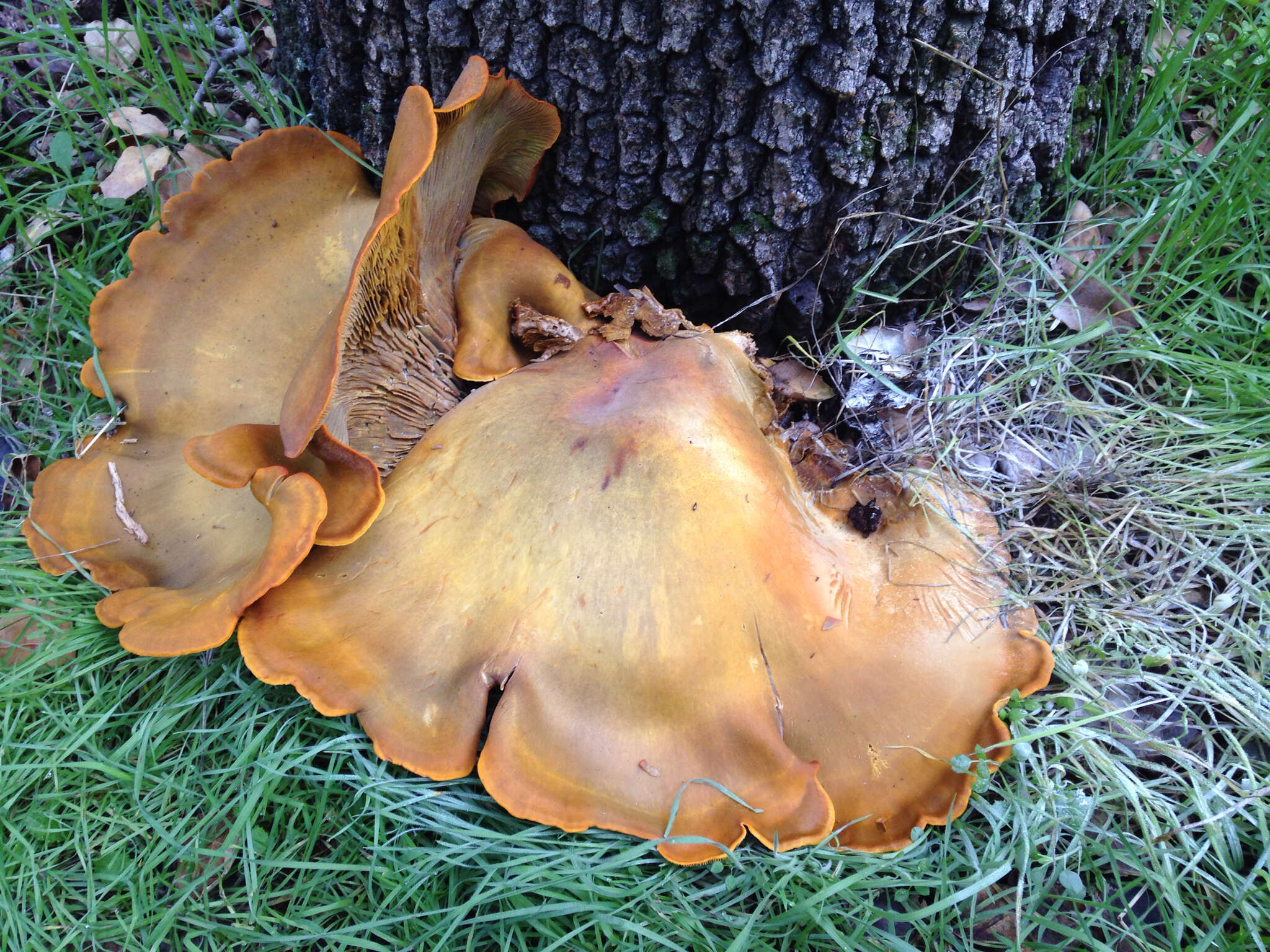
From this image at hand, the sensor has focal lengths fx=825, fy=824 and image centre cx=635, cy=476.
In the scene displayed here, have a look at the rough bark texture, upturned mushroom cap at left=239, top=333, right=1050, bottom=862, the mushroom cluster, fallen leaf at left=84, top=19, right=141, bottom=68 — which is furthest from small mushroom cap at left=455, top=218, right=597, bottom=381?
fallen leaf at left=84, top=19, right=141, bottom=68

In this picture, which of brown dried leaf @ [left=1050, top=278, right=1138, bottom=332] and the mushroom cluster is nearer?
the mushroom cluster

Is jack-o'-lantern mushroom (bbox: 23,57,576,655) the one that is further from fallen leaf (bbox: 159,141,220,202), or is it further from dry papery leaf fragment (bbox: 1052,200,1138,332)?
dry papery leaf fragment (bbox: 1052,200,1138,332)

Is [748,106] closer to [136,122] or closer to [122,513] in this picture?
[122,513]

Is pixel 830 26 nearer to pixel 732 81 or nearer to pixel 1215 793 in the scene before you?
pixel 732 81

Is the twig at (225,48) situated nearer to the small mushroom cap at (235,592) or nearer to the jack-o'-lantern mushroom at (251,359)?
the jack-o'-lantern mushroom at (251,359)

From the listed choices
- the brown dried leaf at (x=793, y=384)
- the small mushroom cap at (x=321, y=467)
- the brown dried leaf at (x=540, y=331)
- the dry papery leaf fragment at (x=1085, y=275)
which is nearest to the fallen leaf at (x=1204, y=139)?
the dry papery leaf fragment at (x=1085, y=275)

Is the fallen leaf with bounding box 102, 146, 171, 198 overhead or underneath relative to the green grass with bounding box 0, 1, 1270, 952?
overhead

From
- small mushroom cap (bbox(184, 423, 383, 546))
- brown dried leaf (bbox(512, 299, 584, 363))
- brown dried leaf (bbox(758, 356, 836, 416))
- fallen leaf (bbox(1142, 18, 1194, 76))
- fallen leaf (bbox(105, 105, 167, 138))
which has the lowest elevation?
brown dried leaf (bbox(758, 356, 836, 416))
